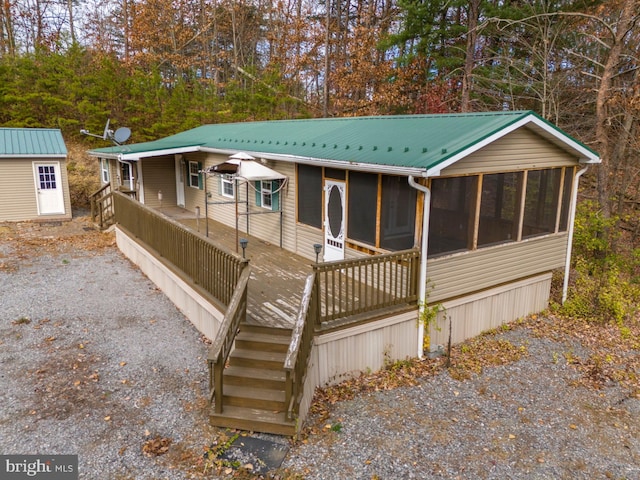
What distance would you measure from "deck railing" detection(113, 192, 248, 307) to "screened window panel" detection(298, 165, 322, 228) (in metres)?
2.63

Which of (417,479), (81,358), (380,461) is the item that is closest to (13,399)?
(81,358)

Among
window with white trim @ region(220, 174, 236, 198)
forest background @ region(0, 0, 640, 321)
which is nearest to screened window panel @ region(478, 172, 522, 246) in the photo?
forest background @ region(0, 0, 640, 321)

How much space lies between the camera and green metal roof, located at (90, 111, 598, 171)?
279 inches

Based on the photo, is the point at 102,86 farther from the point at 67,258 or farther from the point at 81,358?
the point at 81,358

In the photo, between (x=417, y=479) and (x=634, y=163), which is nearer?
(x=417, y=479)

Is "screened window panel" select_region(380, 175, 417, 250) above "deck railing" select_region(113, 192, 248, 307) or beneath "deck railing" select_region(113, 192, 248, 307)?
above

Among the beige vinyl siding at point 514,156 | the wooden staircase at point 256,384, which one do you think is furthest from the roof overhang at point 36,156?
the beige vinyl siding at point 514,156

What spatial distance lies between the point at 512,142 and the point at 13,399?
8.78m

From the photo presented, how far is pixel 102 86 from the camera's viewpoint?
877 inches

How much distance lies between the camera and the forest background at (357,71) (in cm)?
1246

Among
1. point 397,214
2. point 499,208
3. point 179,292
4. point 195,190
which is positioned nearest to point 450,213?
point 397,214

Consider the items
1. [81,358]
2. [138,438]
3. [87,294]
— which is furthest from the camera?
[87,294]

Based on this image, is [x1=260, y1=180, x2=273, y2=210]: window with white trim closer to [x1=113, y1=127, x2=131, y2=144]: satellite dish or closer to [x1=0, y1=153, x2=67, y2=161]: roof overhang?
[x1=113, y1=127, x2=131, y2=144]: satellite dish

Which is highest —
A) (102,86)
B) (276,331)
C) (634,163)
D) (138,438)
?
(102,86)
